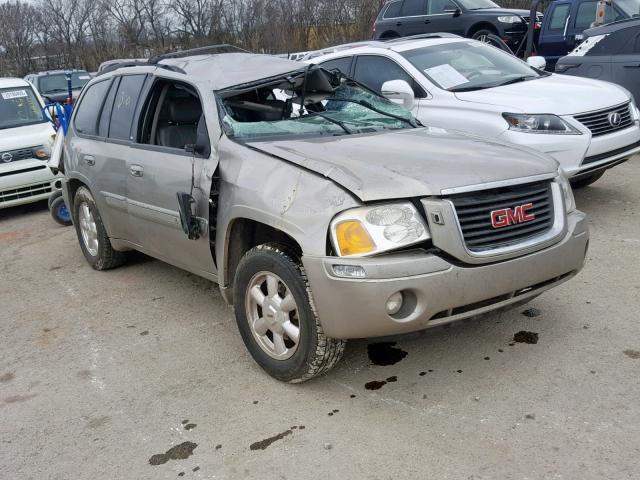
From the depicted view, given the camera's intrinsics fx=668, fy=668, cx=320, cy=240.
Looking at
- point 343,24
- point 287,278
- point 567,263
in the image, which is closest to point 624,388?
point 567,263

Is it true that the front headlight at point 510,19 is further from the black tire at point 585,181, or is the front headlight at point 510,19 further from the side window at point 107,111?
the side window at point 107,111

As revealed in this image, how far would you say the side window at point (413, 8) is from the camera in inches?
607

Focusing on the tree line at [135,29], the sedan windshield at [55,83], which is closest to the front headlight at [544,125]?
the sedan windshield at [55,83]

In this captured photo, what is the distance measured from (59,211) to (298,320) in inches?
223

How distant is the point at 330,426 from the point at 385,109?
7.88 ft

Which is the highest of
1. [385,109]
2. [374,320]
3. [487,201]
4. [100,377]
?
[385,109]

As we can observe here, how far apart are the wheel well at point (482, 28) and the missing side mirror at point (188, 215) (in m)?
12.1

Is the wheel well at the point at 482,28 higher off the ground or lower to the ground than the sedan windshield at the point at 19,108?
higher

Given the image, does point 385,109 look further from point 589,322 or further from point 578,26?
point 578,26

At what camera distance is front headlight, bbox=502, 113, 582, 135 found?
5.78 metres

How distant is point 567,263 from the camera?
351cm

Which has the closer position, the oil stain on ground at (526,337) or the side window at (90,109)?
the oil stain on ground at (526,337)

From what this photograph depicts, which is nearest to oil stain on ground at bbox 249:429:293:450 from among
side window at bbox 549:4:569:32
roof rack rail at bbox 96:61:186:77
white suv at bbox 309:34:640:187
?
roof rack rail at bbox 96:61:186:77

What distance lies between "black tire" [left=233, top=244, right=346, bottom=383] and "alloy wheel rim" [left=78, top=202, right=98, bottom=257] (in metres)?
2.56
